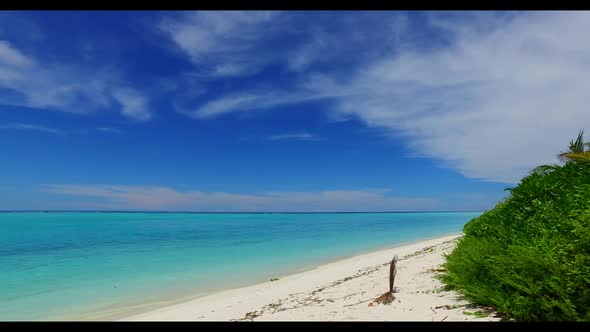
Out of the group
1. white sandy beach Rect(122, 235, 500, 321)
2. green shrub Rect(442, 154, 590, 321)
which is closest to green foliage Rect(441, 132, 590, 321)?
green shrub Rect(442, 154, 590, 321)

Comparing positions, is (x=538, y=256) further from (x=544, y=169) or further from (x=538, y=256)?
(x=544, y=169)

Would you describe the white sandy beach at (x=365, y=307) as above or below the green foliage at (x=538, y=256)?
below

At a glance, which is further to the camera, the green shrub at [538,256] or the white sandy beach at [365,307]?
the white sandy beach at [365,307]

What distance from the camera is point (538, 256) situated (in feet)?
14.5

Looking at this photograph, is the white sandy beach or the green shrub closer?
the green shrub

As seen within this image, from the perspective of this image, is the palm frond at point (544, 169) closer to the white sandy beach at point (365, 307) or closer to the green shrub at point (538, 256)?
the green shrub at point (538, 256)

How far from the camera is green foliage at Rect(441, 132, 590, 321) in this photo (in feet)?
13.5

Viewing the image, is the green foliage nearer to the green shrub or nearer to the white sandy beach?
the green shrub

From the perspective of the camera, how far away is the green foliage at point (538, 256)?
4105mm

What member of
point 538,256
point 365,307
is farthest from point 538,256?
point 365,307

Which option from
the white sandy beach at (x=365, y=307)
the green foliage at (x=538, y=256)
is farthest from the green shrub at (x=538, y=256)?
the white sandy beach at (x=365, y=307)

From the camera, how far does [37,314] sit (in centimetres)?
1237

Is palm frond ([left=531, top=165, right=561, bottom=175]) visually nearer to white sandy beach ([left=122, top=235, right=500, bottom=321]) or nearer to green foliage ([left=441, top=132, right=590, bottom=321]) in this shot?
green foliage ([left=441, top=132, right=590, bottom=321])

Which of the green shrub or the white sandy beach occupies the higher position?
the green shrub
